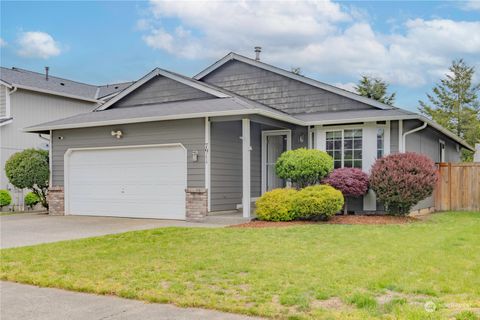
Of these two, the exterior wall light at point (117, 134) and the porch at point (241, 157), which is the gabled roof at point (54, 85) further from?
the porch at point (241, 157)

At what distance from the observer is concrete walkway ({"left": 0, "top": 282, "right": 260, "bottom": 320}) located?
439 centimetres

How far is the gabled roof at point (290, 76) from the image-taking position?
14240 millimetres

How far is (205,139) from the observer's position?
12.6 metres

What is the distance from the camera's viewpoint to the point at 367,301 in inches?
179

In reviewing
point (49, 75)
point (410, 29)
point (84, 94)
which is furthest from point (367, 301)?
point (49, 75)

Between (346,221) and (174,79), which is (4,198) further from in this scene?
Answer: (346,221)

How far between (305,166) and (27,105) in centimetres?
1355

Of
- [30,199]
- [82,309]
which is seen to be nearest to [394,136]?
[82,309]

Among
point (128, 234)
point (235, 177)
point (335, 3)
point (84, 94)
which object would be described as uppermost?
point (335, 3)

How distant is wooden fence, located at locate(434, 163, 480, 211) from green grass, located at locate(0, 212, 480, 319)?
6.90 metres

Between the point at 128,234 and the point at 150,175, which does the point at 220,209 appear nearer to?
the point at 150,175

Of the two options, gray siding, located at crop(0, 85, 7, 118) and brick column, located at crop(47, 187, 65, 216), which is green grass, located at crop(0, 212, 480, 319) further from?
gray siding, located at crop(0, 85, 7, 118)

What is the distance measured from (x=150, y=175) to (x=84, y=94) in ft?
38.0

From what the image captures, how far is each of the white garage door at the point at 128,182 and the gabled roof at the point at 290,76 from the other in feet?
16.0
